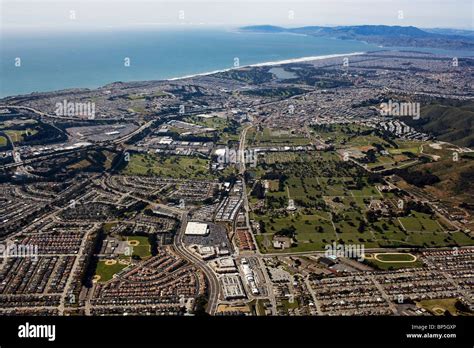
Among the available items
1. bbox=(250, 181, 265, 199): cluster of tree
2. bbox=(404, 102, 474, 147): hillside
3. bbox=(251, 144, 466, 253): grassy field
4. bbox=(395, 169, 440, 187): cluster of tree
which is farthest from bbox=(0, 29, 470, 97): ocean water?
bbox=(395, 169, 440, 187): cluster of tree

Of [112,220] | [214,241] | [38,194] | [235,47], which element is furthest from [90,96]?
[235,47]

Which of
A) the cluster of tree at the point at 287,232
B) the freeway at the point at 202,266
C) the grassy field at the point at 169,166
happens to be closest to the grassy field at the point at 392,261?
the cluster of tree at the point at 287,232

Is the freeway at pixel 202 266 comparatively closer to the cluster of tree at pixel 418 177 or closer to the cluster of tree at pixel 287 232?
the cluster of tree at pixel 287 232

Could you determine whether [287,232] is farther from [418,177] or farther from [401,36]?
[401,36]

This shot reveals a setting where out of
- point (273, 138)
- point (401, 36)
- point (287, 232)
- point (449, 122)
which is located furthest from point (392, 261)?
point (401, 36)

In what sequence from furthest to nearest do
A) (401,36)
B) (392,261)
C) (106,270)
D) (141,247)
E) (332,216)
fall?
(401,36) → (332,216) → (141,247) → (392,261) → (106,270)
